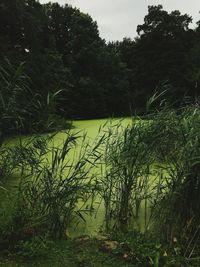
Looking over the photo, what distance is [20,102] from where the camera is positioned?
4.09 metres

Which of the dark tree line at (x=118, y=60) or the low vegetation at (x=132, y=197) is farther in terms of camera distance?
the dark tree line at (x=118, y=60)

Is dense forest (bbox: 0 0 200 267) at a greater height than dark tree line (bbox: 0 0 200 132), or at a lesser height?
lesser

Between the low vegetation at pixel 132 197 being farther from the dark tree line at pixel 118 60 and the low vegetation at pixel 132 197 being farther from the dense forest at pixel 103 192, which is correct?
the dark tree line at pixel 118 60

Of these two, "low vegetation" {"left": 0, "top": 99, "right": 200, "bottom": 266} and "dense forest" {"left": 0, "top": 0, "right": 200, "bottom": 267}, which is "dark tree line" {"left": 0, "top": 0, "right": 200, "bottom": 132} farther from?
"low vegetation" {"left": 0, "top": 99, "right": 200, "bottom": 266}

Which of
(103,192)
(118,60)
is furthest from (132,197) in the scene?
(118,60)

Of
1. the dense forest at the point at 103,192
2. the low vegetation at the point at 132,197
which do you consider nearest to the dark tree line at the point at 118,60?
the dense forest at the point at 103,192

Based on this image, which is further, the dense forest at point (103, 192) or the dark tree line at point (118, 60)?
the dark tree line at point (118, 60)

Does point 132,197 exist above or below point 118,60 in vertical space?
below

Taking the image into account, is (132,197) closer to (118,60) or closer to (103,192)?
(103,192)

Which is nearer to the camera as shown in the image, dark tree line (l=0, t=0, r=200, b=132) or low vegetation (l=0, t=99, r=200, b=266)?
low vegetation (l=0, t=99, r=200, b=266)

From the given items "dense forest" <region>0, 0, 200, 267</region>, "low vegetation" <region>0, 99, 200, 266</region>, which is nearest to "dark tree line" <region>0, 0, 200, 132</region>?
"dense forest" <region>0, 0, 200, 267</region>

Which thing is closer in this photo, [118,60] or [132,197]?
[132,197]

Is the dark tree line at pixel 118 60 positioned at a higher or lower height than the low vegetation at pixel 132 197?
higher

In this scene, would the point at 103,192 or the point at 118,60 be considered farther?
the point at 118,60
